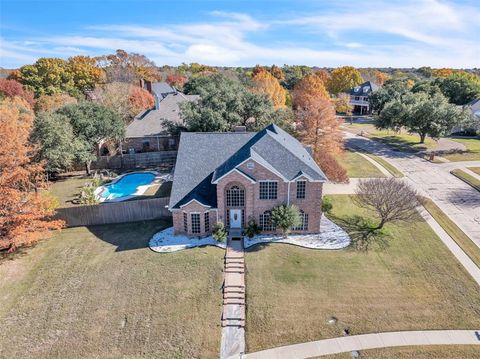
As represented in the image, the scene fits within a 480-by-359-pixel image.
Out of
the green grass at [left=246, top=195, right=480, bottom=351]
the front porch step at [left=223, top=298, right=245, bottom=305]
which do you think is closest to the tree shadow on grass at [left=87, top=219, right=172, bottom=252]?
the green grass at [left=246, top=195, right=480, bottom=351]

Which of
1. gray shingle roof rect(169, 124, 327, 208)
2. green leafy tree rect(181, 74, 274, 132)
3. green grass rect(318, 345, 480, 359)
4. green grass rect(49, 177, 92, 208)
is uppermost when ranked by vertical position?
green leafy tree rect(181, 74, 274, 132)

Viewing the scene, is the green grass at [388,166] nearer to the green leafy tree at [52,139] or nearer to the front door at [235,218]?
the front door at [235,218]

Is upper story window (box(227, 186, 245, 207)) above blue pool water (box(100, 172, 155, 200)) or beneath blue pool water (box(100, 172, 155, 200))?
above

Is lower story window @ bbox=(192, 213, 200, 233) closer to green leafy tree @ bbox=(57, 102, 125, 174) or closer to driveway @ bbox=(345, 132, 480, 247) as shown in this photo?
green leafy tree @ bbox=(57, 102, 125, 174)

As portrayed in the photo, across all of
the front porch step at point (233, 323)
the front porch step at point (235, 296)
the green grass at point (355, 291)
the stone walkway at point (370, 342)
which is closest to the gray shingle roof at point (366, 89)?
the green grass at point (355, 291)

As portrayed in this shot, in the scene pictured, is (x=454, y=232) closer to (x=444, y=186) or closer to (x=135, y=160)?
(x=444, y=186)

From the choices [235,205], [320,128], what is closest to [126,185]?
[235,205]
